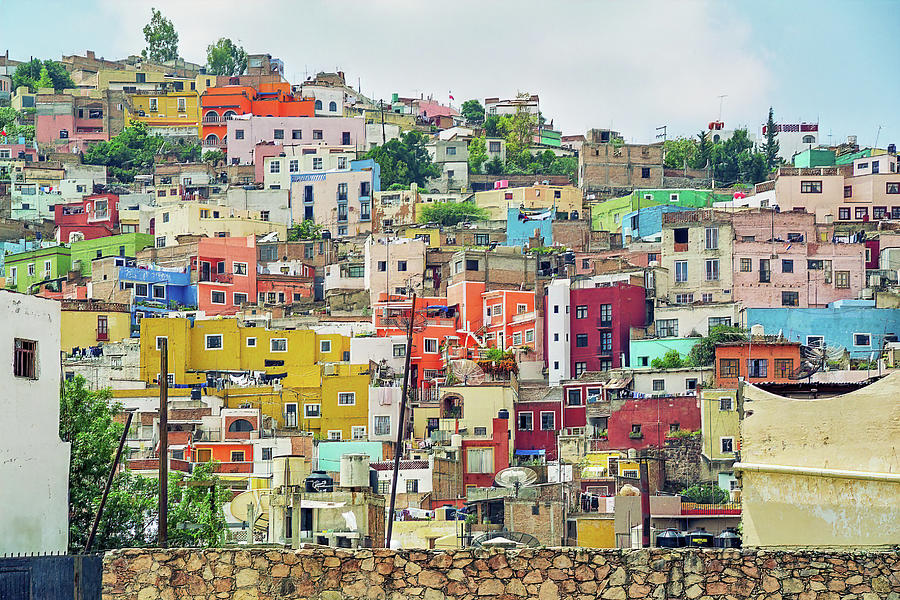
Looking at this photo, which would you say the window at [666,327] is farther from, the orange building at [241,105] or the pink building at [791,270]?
the orange building at [241,105]

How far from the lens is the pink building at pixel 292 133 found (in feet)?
323

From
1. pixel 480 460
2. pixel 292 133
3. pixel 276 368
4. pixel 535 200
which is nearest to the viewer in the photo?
pixel 480 460

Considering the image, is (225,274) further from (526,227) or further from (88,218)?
(88,218)

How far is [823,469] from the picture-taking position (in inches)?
679

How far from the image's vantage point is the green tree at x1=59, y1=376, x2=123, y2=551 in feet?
87.7

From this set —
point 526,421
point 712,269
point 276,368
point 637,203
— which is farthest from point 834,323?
point 276,368

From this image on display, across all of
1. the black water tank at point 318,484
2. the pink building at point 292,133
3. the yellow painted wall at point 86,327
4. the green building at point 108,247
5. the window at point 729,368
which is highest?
the pink building at point 292,133

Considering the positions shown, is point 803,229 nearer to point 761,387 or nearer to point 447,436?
point 447,436

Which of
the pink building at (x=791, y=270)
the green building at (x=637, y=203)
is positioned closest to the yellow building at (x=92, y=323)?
the pink building at (x=791, y=270)

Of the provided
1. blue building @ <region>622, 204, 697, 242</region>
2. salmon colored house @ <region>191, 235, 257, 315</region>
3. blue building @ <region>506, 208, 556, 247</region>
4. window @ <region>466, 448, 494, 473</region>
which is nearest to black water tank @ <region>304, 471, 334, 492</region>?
window @ <region>466, 448, 494, 473</region>

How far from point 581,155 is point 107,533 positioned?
66741mm

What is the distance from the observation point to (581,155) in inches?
3617

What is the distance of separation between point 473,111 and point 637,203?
131 feet

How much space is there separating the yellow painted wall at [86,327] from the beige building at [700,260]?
21966 mm
